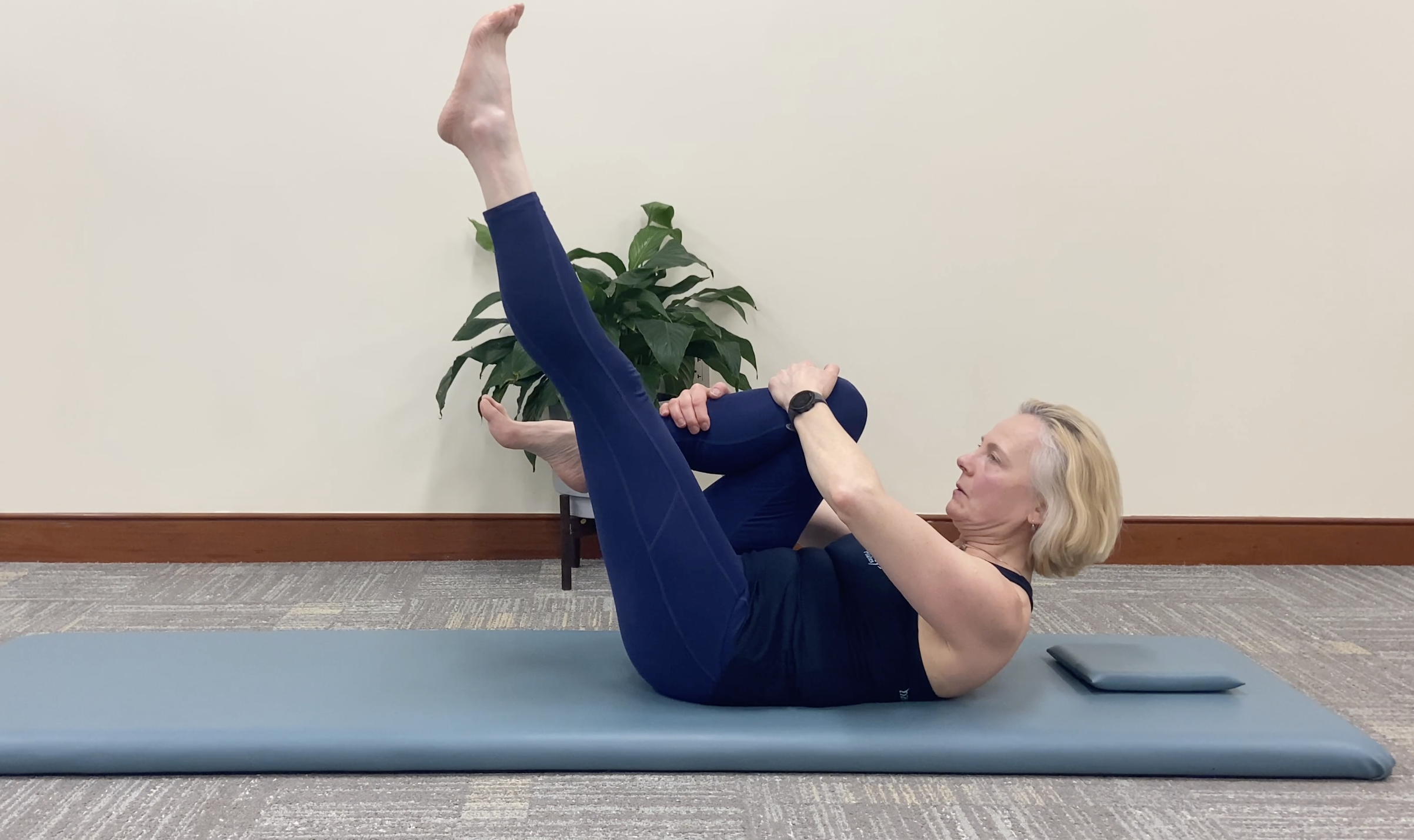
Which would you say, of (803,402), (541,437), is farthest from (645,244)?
(803,402)

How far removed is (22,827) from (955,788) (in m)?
1.26

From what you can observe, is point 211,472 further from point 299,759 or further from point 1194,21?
point 1194,21

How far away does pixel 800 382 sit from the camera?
150 centimetres

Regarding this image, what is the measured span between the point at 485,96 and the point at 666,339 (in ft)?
3.29

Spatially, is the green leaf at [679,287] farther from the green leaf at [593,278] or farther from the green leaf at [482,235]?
the green leaf at [482,235]

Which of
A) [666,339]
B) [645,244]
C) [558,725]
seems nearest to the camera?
[558,725]

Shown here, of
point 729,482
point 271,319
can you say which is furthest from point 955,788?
point 271,319

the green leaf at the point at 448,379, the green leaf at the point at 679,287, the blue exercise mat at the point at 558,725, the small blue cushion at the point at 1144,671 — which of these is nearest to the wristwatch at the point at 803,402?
the blue exercise mat at the point at 558,725

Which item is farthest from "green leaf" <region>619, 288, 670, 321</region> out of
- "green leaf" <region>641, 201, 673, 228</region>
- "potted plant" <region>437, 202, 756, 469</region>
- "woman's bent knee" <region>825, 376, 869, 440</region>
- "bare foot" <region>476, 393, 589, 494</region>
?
"woman's bent knee" <region>825, 376, 869, 440</region>

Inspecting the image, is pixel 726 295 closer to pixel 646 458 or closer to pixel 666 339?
pixel 666 339

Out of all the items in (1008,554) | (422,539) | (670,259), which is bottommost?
(422,539)

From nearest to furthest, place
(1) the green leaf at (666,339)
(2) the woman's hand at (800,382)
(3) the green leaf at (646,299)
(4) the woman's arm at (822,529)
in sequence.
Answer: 1. (2) the woman's hand at (800,382)
2. (4) the woman's arm at (822,529)
3. (1) the green leaf at (666,339)
4. (3) the green leaf at (646,299)

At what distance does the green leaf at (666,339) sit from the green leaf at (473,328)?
37 centimetres

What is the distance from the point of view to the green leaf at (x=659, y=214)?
260 centimetres
